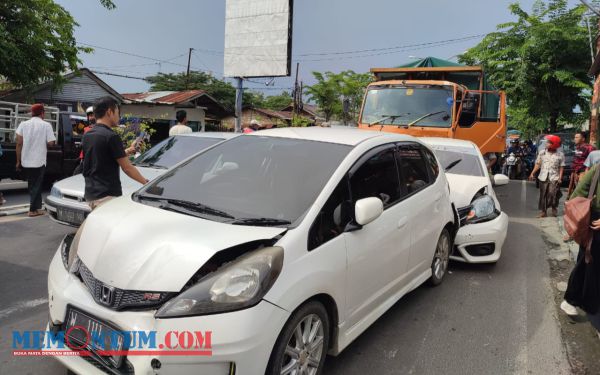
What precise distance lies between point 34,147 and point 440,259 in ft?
20.9

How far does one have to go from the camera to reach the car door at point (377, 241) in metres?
2.92

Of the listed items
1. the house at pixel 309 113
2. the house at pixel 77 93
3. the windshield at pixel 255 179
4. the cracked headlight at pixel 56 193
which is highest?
the house at pixel 309 113

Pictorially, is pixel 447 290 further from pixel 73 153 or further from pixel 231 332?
pixel 73 153

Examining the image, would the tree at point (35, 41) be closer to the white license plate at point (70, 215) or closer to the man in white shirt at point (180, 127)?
the man in white shirt at point (180, 127)

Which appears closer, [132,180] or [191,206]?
[191,206]

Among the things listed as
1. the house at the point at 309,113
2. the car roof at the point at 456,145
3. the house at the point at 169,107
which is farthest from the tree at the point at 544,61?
the house at the point at 309,113

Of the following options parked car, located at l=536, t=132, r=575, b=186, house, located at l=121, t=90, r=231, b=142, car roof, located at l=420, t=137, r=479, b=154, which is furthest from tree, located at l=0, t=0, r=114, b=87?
parked car, located at l=536, t=132, r=575, b=186

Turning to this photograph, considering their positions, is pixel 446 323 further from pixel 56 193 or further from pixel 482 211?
pixel 56 193

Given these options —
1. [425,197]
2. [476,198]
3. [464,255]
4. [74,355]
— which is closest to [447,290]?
[464,255]

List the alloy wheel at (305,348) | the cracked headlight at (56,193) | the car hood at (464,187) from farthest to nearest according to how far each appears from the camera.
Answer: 1. the car hood at (464,187)
2. the cracked headlight at (56,193)
3. the alloy wheel at (305,348)

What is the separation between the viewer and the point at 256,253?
2371mm

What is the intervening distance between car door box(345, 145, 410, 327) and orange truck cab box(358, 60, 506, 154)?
503 centimetres

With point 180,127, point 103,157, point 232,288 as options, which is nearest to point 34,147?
point 180,127

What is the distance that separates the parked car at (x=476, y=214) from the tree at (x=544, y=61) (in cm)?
1357
